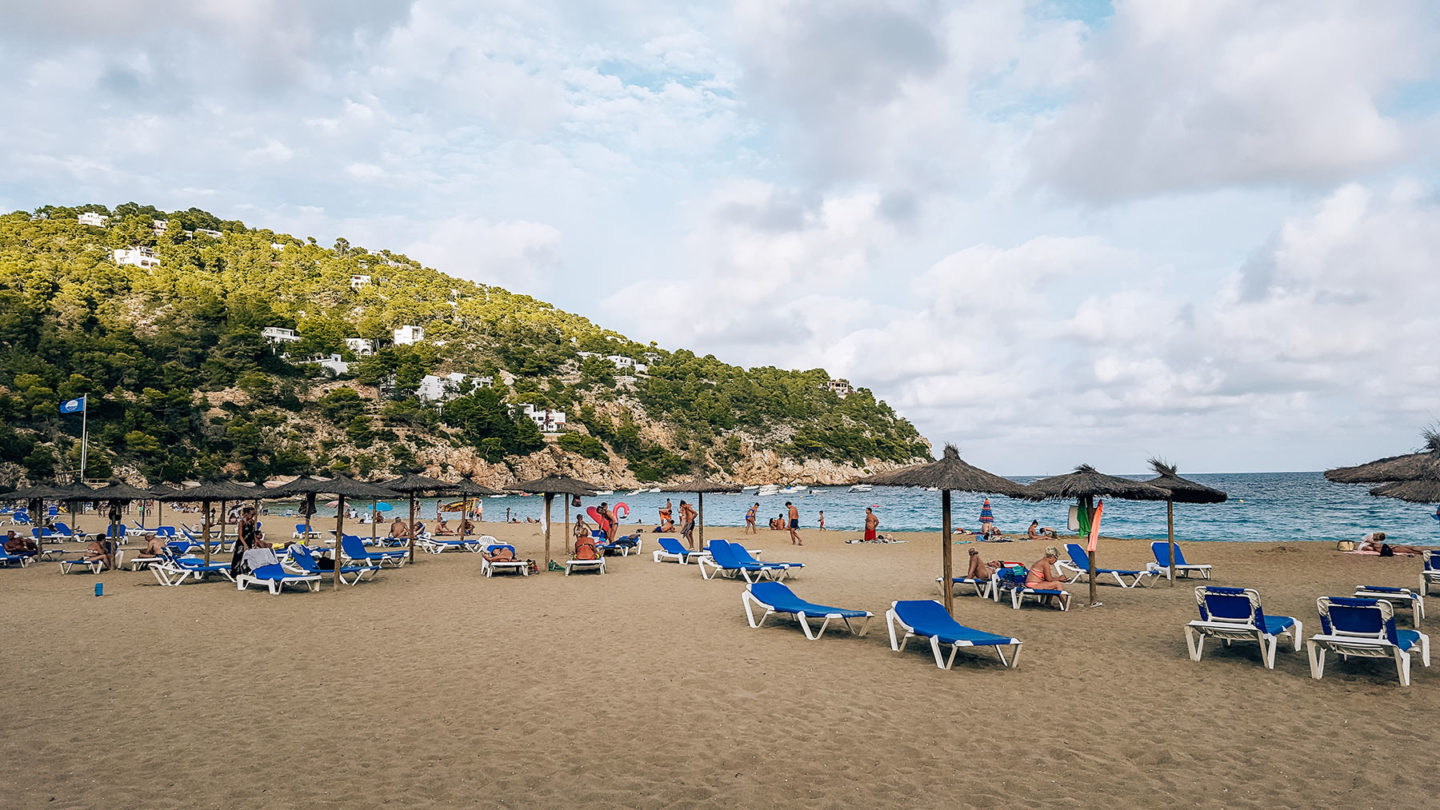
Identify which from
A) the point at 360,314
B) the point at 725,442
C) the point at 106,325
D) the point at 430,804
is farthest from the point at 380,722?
the point at 360,314

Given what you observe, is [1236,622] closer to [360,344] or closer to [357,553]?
[357,553]

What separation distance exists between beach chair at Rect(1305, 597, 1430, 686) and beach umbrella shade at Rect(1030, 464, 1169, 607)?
362 centimetres

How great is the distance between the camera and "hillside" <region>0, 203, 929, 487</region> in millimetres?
65188

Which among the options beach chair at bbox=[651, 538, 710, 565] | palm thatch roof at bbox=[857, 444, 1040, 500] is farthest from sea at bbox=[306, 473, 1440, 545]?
palm thatch roof at bbox=[857, 444, 1040, 500]

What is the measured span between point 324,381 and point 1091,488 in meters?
86.8

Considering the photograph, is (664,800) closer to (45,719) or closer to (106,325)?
(45,719)

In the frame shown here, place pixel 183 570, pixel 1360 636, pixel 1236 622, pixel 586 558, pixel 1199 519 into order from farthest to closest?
1. pixel 1199 519
2. pixel 586 558
3. pixel 183 570
4. pixel 1236 622
5. pixel 1360 636

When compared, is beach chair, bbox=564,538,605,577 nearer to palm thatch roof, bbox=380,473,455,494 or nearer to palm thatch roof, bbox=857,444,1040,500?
palm thatch roof, bbox=380,473,455,494

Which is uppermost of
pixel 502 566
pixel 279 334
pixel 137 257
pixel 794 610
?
pixel 137 257

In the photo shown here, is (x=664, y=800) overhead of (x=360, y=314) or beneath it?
beneath

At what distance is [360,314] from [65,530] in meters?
89.9

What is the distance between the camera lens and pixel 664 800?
4.45m

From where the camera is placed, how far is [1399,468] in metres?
10.8

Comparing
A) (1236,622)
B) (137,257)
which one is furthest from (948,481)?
(137,257)
